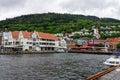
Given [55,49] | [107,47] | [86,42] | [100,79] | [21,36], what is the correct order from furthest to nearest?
[86,42]
[107,47]
[55,49]
[21,36]
[100,79]

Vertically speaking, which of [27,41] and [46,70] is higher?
[27,41]

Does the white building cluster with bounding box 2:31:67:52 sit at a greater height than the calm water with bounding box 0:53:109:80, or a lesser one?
greater

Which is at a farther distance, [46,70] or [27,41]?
[27,41]

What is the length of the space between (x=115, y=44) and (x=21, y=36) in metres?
62.5

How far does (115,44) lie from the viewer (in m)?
181

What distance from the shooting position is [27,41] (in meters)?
147

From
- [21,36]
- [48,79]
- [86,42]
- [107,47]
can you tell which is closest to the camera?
[48,79]

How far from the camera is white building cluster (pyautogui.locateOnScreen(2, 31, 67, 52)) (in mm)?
145375

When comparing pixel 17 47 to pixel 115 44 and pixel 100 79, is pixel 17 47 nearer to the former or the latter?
pixel 115 44

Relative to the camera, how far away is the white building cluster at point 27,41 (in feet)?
477

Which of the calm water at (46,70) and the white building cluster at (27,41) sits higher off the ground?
the white building cluster at (27,41)

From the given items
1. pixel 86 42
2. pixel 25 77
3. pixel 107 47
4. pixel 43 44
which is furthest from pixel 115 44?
pixel 25 77

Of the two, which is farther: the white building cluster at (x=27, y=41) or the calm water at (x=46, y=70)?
the white building cluster at (x=27, y=41)

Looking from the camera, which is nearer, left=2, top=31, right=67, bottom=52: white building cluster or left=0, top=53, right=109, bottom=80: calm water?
left=0, top=53, right=109, bottom=80: calm water
